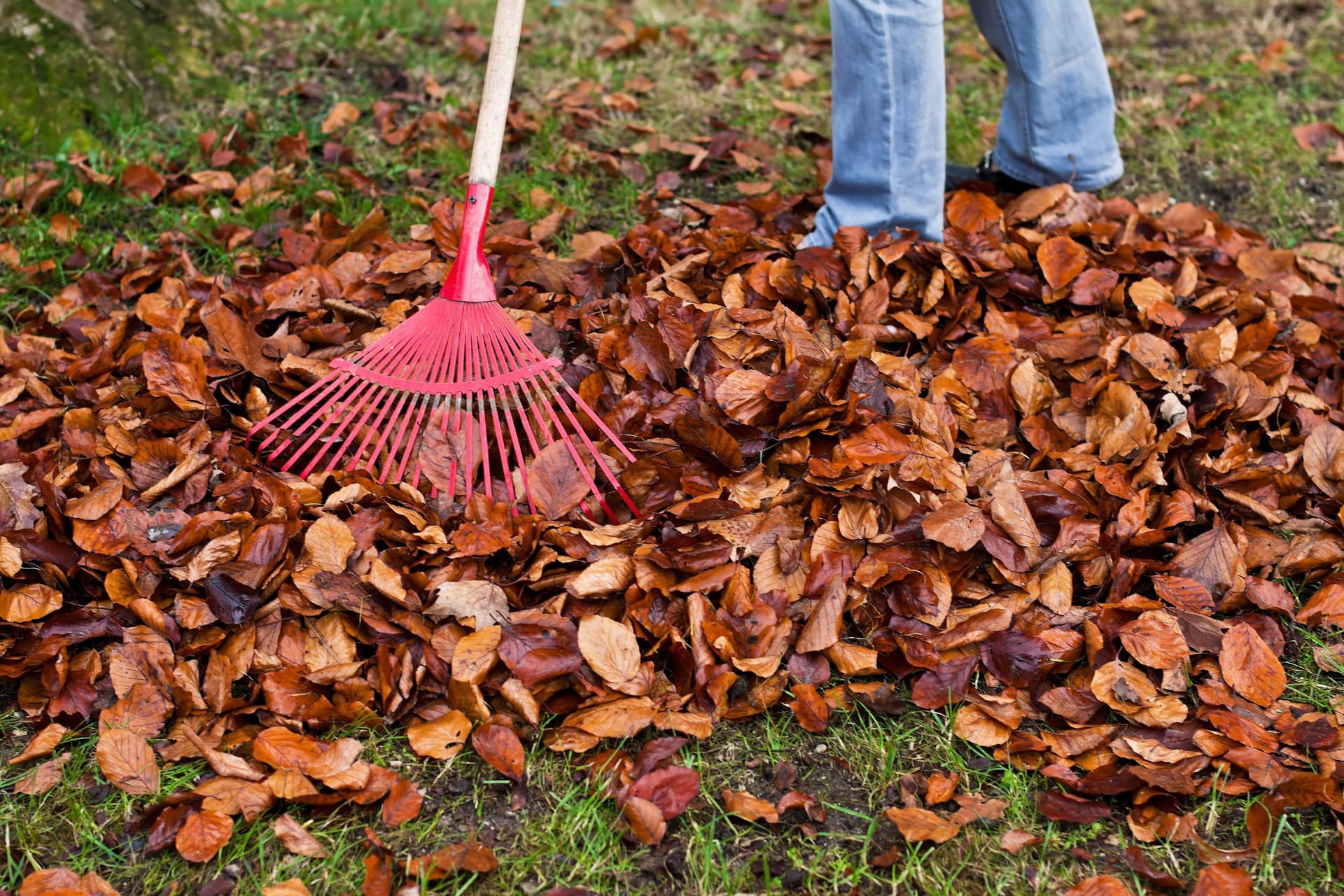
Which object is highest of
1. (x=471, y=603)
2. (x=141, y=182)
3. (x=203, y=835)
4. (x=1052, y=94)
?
(x=1052, y=94)

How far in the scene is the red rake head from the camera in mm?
2014

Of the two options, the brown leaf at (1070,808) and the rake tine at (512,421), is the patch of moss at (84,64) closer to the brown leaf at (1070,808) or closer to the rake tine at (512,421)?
the rake tine at (512,421)

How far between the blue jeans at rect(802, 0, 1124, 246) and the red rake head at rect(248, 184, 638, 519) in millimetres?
884

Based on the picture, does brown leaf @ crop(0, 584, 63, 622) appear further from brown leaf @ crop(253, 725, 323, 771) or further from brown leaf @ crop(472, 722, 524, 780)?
brown leaf @ crop(472, 722, 524, 780)

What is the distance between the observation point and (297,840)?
1530 mm

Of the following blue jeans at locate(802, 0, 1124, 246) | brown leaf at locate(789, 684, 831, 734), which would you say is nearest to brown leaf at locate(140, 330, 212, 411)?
brown leaf at locate(789, 684, 831, 734)

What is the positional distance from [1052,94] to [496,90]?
1.53 m

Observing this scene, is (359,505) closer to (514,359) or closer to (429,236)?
(514,359)

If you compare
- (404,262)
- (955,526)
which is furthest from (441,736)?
(404,262)

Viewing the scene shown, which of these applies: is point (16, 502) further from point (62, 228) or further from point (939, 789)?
point (939, 789)

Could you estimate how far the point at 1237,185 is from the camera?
10.6ft

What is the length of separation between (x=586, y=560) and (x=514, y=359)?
1.62 ft

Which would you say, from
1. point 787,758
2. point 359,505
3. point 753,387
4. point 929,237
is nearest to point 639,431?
point 753,387

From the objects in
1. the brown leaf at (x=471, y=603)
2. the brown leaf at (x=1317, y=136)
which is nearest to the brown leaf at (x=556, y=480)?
the brown leaf at (x=471, y=603)
